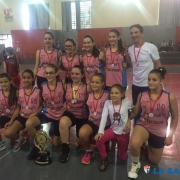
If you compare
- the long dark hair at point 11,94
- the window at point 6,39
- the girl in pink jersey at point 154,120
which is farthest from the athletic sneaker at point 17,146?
the window at point 6,39

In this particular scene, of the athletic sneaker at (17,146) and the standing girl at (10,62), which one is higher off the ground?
the standing girl at (10,62)

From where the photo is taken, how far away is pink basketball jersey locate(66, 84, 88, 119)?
256 centimetres

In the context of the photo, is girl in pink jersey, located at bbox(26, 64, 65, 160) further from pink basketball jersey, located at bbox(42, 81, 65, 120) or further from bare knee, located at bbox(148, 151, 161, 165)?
bare knee, located at bbox(148, 151, 161, 165)

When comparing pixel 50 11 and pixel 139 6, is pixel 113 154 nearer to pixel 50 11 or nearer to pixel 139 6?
pixel 139 6

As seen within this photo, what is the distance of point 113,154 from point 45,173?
2.72 ft

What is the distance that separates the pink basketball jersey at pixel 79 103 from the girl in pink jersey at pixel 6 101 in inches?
28.4

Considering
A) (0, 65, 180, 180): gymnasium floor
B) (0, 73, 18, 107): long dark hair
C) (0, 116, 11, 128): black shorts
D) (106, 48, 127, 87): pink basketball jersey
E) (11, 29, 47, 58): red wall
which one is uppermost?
(11, 29, 47, 58): red wall

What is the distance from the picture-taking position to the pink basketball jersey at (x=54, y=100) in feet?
8.60

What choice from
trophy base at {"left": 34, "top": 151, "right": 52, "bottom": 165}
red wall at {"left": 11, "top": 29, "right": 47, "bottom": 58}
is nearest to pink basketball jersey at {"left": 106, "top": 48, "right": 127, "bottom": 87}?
trophy base at {"left": 34, "top": 151, "right": 52, "bottom": 165}

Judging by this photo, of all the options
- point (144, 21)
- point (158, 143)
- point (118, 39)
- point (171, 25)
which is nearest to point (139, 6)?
point (144, 21)

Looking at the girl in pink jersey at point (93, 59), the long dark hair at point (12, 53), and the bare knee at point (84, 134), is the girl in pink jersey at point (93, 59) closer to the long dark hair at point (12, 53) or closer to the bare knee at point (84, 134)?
the bare knee at point (84, 134)

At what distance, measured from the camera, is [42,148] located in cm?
236

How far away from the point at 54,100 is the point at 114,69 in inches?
34.2

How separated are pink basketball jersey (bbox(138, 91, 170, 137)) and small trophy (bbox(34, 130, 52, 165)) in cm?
108
